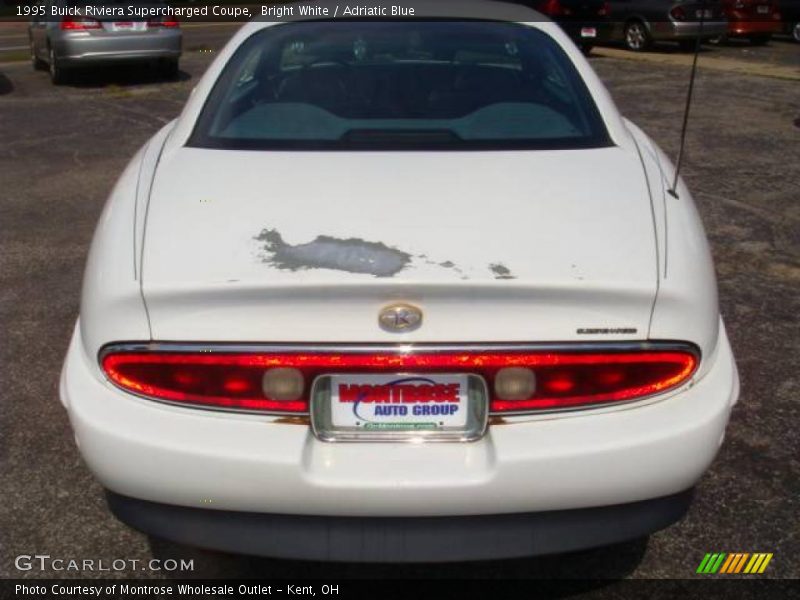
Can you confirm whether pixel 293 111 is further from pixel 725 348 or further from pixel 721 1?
pixel 721 1

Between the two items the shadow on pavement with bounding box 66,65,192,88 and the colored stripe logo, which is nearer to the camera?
the colored stripe logo

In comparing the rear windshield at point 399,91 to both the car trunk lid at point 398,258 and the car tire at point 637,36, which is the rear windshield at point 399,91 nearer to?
the car trunk lid at point 398,258

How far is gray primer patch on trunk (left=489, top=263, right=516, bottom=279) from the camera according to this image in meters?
2.03

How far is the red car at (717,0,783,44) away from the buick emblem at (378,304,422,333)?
697 inches

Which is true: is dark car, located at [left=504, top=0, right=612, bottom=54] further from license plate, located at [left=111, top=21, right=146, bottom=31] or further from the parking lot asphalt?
license plate, located at [left=111, top=21, right=146, bottom=31]

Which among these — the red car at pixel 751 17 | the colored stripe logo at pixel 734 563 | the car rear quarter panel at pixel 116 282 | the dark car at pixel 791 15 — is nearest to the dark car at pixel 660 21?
the red car at pixel 751 17

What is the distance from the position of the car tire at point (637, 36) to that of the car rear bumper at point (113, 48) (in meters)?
8.54

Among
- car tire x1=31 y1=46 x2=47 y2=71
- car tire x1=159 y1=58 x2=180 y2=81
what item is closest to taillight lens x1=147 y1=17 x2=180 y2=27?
car tire x1=159 y1=58 x2=180 y2=81

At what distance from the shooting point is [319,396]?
6.82 ft

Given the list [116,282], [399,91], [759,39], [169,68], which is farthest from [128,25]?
[759,39]

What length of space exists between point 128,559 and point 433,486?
1.19 metres

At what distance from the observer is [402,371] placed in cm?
205

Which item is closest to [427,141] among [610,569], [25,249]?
[610,569]

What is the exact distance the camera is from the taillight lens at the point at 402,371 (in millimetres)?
2047
